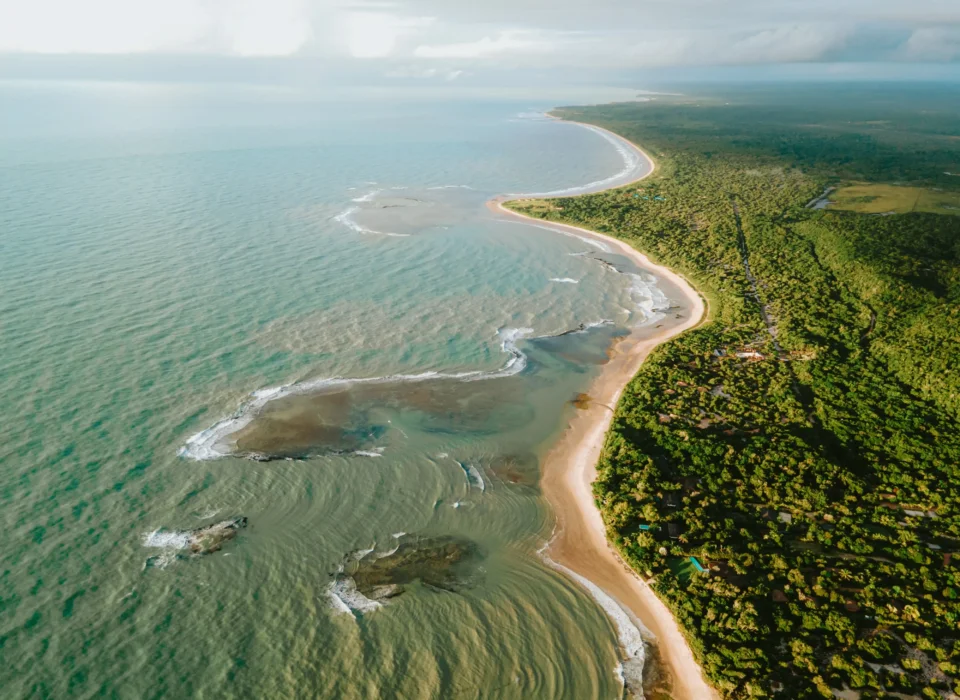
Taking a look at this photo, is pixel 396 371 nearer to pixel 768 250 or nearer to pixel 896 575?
pixel 896 575

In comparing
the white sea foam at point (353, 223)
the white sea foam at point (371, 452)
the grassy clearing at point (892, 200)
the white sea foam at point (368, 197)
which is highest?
the grassy clearing at point (892, 200)

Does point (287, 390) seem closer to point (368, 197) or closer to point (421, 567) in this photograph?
point (421, 567)

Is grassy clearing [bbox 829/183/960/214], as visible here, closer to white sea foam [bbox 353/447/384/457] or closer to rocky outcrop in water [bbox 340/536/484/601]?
white sea foam [bbox 353/447/384/457]

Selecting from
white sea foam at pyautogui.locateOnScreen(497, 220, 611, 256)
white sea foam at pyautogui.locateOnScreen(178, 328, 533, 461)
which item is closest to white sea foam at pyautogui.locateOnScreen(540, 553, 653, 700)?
white sea foam at pyautogui.locateOnScreen(178, 328, 533, 461)

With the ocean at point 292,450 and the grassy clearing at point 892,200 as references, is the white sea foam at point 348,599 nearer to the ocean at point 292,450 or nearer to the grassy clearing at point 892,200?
the ocean at point 292,450

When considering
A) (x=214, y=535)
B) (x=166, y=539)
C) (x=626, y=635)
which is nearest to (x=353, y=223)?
(x=214, y=535)

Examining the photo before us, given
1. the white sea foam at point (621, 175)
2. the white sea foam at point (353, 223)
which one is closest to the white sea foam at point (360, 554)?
the white sea foam at point (353, 223)
